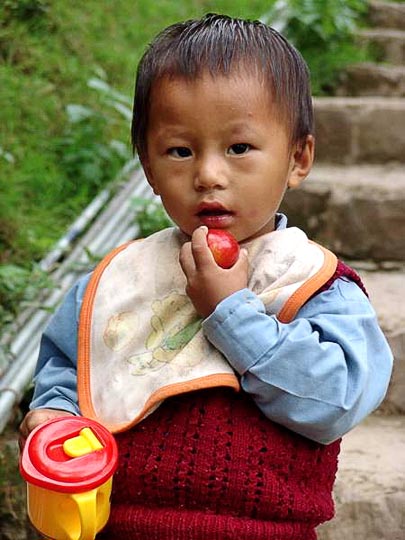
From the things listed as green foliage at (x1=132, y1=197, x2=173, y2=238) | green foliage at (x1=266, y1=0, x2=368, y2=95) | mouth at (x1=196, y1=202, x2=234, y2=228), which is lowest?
green foliage at (x1=266, y1=0, x2=368, y2=95)

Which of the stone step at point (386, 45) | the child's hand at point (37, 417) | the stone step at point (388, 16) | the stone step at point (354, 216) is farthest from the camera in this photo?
the stone step at point (388, 16)

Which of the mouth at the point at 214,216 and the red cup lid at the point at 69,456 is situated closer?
the red cup lid at the point at 69,456

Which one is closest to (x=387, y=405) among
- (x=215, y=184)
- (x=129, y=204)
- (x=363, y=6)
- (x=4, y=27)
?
(x=129, y=204)

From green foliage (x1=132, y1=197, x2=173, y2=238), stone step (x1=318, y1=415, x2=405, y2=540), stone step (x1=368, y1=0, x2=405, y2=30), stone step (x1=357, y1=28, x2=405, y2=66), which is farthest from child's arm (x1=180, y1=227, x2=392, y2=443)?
stone step (x1=368, y1=0, x2=405, y2=30)

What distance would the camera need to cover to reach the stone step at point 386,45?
4887 mm

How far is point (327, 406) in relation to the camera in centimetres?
154

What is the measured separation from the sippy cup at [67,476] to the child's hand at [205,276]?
0.28 m

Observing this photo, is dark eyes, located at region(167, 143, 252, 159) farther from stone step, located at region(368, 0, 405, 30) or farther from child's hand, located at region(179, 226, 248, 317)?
stone step, located at region(368, 0, 405, 30)

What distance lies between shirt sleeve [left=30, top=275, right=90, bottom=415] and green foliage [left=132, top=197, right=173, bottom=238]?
1.19 metres

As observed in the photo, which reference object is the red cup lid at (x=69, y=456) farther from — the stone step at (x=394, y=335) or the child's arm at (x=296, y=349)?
the stone step at (x=394, y=335)


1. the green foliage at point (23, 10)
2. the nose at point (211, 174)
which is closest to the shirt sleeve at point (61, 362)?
the nose at point (211, 174)

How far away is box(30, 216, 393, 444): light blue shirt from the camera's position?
1.54m

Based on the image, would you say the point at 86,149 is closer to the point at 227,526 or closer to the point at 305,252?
the point at 305,252

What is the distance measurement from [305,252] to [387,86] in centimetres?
297
